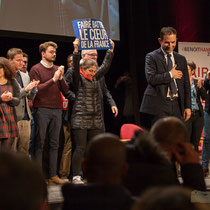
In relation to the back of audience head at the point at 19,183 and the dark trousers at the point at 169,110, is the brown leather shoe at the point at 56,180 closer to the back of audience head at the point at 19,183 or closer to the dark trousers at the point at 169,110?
the dark trousers at the point at 169,110

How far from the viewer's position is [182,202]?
0.84m

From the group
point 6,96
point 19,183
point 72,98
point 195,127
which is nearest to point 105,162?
point 19,183

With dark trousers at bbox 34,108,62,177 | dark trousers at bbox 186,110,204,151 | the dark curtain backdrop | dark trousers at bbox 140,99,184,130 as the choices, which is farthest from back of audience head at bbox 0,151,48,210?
the dark curtain backdrop

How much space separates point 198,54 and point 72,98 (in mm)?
3550

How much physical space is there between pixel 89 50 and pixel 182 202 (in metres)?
4.39

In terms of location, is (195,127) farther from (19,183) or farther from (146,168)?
(19,183)

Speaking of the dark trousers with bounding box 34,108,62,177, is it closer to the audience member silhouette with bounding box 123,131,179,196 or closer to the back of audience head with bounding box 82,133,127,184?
the audience member silhouette with bounding box 123,131,179,196

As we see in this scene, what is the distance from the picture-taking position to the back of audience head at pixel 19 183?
88 cm

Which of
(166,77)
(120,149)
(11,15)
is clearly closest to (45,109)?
(166,77)

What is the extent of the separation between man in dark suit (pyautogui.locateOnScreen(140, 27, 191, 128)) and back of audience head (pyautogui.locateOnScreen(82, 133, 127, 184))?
258cm

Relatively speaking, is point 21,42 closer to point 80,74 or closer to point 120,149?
point 80,74

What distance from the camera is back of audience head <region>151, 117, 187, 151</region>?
1.98 meters

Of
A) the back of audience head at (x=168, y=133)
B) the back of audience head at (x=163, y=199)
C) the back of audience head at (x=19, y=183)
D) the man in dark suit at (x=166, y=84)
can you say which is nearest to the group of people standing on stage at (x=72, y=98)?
the man in dark suit at (x=166, y=84)

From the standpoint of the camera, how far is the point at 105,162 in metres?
1.45
